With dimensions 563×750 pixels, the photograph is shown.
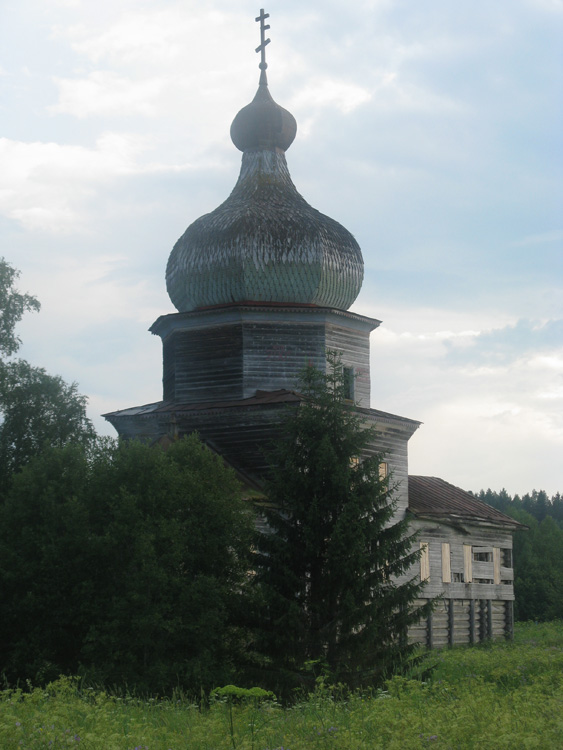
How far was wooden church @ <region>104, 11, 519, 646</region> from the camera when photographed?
26.8 m

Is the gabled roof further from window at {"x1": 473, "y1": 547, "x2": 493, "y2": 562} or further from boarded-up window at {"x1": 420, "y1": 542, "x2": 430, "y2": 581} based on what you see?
boarded-up window at {"x1": 420, "y1": 542, "x2": 430, "y2": 581}

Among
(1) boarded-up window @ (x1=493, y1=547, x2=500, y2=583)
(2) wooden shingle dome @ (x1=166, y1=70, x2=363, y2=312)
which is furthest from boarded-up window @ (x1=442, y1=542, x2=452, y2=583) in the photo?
(2) wooden shingle dome @ (x1=166, y1=70, x2=363, y2=312)

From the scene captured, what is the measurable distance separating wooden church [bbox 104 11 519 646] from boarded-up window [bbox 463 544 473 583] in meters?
0.04

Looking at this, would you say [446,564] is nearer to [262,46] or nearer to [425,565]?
[425,565]

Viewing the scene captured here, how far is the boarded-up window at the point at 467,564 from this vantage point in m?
31.4

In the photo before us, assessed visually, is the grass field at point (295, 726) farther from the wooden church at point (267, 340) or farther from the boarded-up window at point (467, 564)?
the boarded-up window at point (467, 564)

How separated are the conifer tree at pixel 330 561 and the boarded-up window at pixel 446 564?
1201 cm

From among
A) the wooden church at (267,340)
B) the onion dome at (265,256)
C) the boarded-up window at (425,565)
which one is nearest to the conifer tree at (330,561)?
the wooden church at (267,340)

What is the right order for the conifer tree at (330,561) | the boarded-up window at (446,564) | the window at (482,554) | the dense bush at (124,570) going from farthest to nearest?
1. the window at (482,554)
2. the boarded-up window at (446,564)
3. the dense bush at (124,570)
4. the conifer tree at (330,561)

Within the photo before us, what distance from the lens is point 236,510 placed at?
64.2 feet

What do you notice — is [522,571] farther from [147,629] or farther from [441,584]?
[147,629]

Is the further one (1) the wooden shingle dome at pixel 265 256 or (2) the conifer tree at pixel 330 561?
(1) the wooden shingle dome at pixel 265 256

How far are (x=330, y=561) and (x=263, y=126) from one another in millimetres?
18423

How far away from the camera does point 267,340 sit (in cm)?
2753
